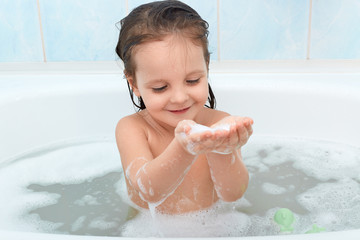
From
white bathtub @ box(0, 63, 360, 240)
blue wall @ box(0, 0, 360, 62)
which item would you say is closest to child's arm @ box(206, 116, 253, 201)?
white bathtub @ box(0, 63, 360, 240)

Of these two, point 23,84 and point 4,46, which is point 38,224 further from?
point 4,46

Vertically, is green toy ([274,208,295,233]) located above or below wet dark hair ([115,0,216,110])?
below

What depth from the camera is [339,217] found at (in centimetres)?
105

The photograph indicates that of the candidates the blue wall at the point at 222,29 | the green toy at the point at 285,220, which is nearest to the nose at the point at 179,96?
the green toy at the point at 285,220

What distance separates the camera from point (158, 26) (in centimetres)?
90

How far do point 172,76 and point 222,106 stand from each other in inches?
25.6

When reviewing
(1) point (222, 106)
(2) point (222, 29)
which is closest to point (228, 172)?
(1) point (222, 106)

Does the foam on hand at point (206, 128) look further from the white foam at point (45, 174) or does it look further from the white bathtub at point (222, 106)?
the white bathtub at point (222, 106)

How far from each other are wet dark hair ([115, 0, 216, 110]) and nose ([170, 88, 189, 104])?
115 mm

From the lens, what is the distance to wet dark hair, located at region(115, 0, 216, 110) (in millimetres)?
897

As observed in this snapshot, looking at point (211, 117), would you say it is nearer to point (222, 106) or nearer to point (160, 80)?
point (160, 80)

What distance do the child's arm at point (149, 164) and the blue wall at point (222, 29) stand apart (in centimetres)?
75

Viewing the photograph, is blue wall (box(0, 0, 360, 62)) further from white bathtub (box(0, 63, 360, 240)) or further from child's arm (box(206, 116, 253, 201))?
Result: child's arm (box(206, 116, 253, 201))

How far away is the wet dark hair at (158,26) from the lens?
897mm
